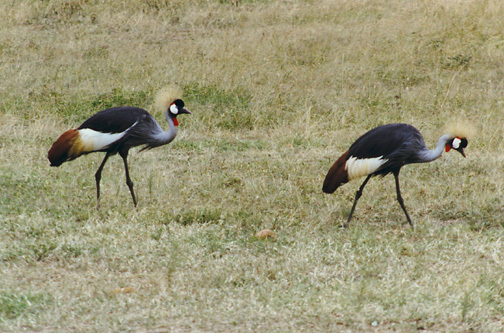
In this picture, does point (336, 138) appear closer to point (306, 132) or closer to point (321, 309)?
point (306, 132)

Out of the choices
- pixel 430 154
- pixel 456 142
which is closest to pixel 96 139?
pixel 430 154

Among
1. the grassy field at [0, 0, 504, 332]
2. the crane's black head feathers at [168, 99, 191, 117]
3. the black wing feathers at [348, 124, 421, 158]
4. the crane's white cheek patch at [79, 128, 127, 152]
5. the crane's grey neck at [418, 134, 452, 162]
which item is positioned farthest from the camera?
the crane's black head feathers at [168, 99, 191, 117]

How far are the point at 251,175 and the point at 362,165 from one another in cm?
176

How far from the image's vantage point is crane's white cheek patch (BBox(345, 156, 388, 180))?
6.27 meters

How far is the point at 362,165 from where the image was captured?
626 centimetres

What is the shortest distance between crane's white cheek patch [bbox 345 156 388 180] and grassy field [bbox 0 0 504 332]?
0.49 meters

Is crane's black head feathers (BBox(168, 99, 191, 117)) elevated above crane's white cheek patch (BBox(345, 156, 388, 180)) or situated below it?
above

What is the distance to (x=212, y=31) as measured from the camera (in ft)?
44.6

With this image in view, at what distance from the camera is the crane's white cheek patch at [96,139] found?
673 centimetres

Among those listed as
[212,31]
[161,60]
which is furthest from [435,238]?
[212,31]

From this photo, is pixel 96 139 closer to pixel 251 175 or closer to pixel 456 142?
pixel 251 175

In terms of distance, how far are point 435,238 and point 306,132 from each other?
3632 mm

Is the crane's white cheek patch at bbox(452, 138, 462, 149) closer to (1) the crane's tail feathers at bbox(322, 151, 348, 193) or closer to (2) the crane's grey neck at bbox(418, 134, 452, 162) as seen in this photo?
(2) the crane's grey neck at bbox(418, 134, 452, 162)

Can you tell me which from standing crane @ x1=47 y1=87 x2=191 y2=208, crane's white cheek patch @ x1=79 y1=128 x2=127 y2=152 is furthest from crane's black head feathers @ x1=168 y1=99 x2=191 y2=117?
crane's white cheek patch @ x1=79 y1=128 x2=127 y2=152
